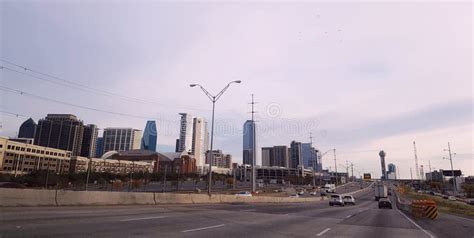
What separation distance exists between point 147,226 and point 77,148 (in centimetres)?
8230

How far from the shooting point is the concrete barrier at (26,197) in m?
18.9

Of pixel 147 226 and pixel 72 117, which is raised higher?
pixel 72 117

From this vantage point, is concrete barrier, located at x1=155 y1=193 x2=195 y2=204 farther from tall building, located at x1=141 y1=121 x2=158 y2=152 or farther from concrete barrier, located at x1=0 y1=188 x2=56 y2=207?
tall building, located at x1=141 y1=121 x2=158 y2=152

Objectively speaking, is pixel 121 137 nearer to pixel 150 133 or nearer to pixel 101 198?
pixel 150 133

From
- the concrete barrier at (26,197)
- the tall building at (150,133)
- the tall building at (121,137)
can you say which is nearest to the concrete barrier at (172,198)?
the concrete barrier at (26,197)

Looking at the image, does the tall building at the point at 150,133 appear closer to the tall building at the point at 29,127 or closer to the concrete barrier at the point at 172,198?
the tall building at the point at 29,127

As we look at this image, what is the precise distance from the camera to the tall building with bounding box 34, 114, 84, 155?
6450cm

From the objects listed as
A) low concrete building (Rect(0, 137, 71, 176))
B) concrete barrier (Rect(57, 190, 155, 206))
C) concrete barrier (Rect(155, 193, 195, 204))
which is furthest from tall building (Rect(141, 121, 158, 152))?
concrete barrier (Rect(57, 190, 155, 206))

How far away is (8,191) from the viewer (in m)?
19.2

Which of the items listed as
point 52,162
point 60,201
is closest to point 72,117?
point 60,201

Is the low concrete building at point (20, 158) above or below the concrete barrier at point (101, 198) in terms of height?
above

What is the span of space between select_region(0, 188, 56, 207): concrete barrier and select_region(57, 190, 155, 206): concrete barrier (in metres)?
0.68

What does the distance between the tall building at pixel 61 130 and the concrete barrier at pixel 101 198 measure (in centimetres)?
4139

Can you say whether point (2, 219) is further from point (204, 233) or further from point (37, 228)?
point (204, 233)
